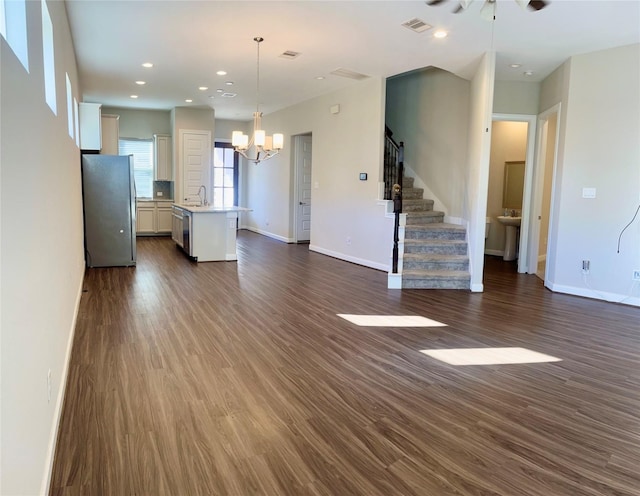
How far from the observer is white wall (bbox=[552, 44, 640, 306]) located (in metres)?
5.32

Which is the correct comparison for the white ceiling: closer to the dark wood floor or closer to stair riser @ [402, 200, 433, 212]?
stair riser @ [402, 200, 433, 212]

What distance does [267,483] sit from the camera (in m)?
2.00

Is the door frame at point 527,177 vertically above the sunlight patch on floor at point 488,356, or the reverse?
the door frame at point 527,177

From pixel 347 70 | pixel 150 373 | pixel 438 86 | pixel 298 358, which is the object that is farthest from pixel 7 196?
pixel 438 86

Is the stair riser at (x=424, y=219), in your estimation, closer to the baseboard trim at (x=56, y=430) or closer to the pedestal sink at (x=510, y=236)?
the pedestal sink at (x=510, y=236)

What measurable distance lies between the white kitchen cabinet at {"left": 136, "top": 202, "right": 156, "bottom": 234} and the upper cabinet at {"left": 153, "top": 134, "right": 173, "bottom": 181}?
72 cm

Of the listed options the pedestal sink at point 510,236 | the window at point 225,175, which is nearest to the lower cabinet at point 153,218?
the window at point 225,175

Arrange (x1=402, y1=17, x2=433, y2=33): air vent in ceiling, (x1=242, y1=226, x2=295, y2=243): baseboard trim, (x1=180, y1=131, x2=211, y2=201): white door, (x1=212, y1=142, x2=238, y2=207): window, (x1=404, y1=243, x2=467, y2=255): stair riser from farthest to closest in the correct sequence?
(x1=212, y1=142, x2=238, y2=207): window, (x1=180, y1=131, x2=211, y2=201): white door, (x1=242, y1=226, x2=295, y2=243): baseboard trim, (x1=404, y1=243, x2=467, y2=255): stair riser, (x1=402, y1=17, x2=433, y2=33): air vent in ceiling

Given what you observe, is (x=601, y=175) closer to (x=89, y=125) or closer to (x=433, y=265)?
(x=433, y=265)

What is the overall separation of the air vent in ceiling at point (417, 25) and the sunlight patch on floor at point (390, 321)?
3.05 metres

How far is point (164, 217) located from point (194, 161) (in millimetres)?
1610

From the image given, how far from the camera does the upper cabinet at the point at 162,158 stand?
1070 centimetres

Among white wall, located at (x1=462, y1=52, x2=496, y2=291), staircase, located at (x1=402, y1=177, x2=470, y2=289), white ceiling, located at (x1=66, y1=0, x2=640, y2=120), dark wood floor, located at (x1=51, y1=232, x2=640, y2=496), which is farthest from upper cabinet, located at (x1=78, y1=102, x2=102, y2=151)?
white wall, located at (x1=462, y1=52, x2=496, y2=291)

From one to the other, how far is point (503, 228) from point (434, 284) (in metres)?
3.56
